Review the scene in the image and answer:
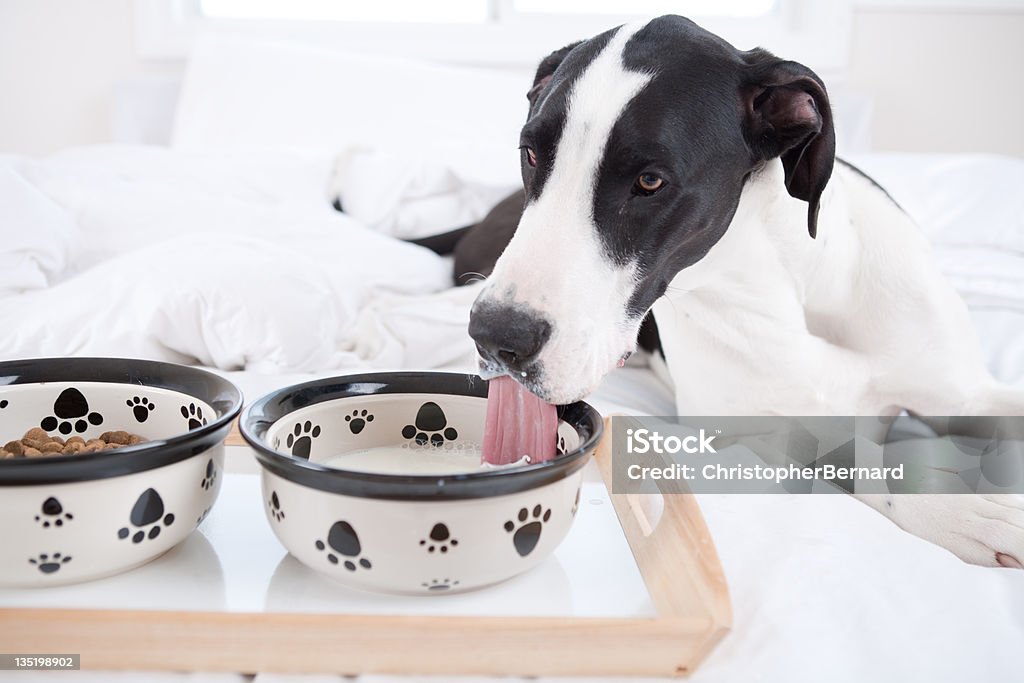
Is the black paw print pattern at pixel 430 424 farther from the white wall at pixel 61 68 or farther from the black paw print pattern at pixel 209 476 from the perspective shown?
the white wall at pixel 61 68

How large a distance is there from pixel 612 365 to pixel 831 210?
0.46 metres

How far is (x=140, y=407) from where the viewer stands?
0.80 m

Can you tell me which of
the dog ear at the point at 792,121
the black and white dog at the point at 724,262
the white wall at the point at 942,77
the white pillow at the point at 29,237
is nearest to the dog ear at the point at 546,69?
the black and white dog at the point at 724,262

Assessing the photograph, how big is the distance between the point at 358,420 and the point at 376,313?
807mm

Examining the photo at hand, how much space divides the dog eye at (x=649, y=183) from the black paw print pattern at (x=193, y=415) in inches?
18.9

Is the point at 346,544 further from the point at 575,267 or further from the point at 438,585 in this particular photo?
the point at 575,267

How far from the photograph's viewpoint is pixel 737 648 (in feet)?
2.08

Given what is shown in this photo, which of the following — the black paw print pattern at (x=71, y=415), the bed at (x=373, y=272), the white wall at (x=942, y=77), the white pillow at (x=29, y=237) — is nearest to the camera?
the bed at (x=373, y=272)

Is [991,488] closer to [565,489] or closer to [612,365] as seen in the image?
[612,365]

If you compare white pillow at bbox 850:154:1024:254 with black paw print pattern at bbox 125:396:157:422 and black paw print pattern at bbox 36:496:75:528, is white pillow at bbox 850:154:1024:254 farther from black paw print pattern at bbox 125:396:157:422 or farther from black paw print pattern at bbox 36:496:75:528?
black paw print pattern at bbox 36:496:75:528

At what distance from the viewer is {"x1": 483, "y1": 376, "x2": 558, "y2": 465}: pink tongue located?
0.77 metres

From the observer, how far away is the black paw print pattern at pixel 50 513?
0.60m

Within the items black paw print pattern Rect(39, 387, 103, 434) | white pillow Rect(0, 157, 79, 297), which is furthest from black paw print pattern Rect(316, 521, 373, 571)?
white pillow Rect(0, 157, 79, 297)

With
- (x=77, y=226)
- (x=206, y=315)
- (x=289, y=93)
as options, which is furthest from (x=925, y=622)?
(x=289, y=93)
